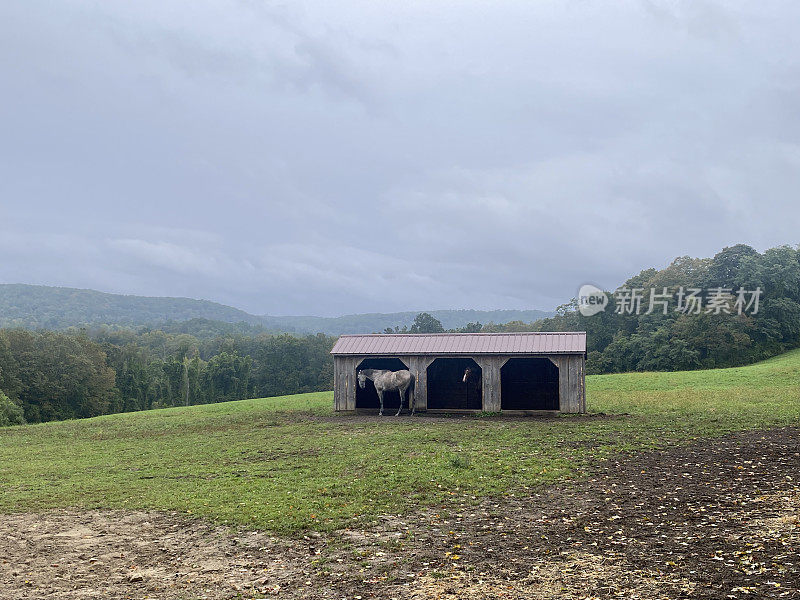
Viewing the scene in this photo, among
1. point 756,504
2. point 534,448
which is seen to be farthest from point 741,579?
point 534,448

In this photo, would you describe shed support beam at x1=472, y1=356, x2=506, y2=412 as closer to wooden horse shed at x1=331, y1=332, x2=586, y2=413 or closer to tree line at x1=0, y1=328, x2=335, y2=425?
wooden horse shed at x1=331, y1=332, x2=586, y2=413

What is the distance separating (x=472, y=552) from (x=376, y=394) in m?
23.5

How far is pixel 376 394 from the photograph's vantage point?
32.2 metres

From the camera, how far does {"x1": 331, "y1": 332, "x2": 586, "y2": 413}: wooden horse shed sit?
2681 cm

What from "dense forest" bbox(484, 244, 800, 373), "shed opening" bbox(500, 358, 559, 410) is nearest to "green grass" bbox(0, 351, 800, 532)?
"shed opening" bbox(500, 358, 559, 410)

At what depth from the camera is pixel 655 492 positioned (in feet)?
38.9

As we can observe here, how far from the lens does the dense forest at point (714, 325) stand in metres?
62.2

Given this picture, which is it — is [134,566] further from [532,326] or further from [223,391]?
[532,326]

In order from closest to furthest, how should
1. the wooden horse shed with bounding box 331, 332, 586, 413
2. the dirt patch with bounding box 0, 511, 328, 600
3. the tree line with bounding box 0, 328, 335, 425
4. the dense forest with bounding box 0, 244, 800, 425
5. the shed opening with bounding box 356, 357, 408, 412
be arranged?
the dirt patch with bounding box 0, 511, 328, 600
the wooden horse shed with bounding box 331, 332, 586, 413
the shed opening with bounding box 356, 357, 408, 412
the tree line with bounding box 0, 328, 335, 425
the dense forest with bounding box 0, 244, 800, 425

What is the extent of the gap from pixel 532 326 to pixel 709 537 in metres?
92.1

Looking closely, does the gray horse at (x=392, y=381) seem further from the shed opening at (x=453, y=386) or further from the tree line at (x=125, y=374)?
the tree line at (x=125, y=374)

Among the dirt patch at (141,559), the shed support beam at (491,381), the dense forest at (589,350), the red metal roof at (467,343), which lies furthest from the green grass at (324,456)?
the dense forest at (589,350)

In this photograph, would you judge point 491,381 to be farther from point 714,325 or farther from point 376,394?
point 714,325

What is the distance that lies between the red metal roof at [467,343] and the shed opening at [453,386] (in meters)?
3.78
